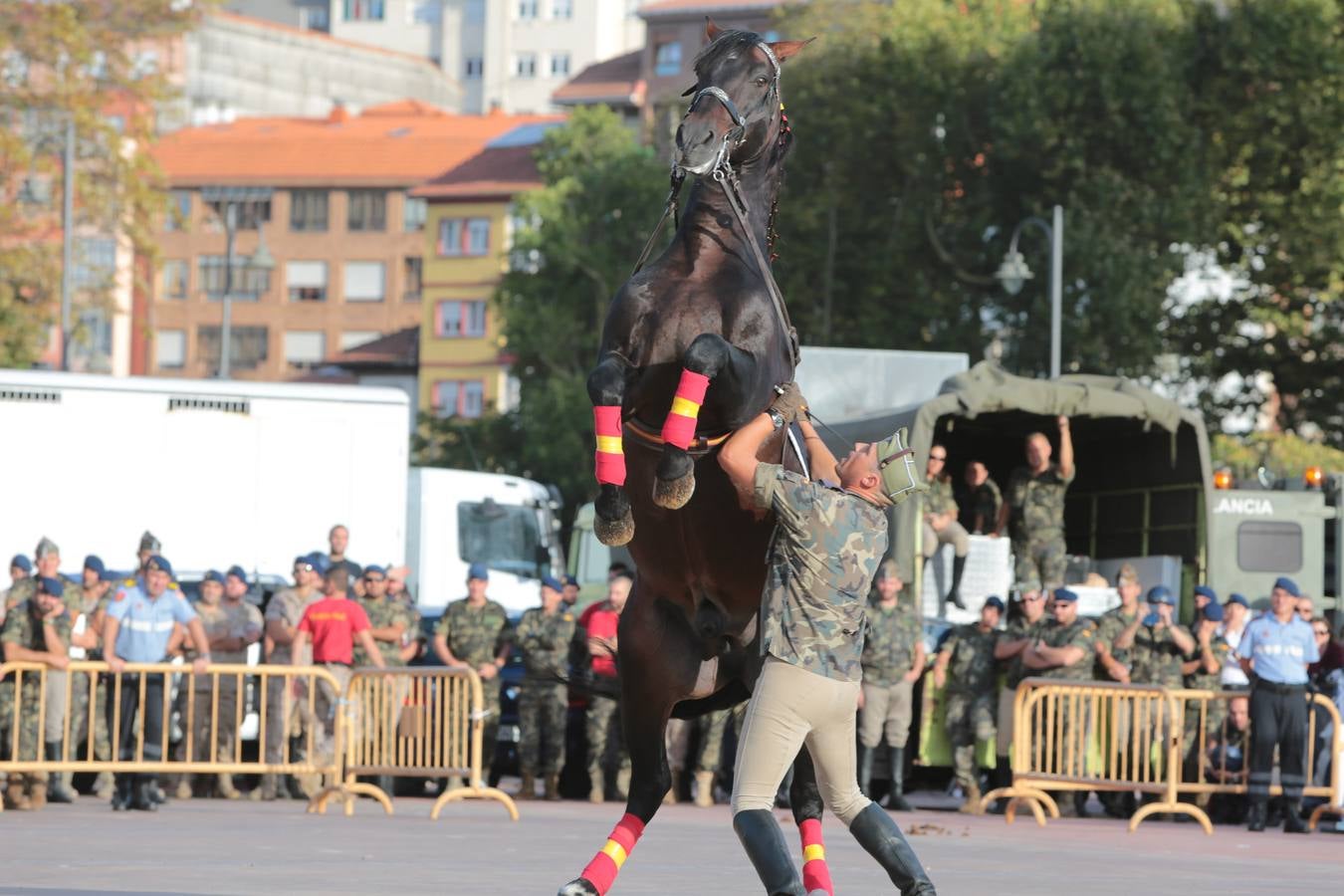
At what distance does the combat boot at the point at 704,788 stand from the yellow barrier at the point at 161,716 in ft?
10.1

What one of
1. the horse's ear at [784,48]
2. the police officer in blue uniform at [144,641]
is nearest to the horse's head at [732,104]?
the horse's ear at [784,48]

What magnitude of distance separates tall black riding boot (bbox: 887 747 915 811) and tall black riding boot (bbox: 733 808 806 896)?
11.4 metres

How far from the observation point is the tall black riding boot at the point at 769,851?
362 inches

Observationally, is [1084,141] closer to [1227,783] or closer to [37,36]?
[37,36]

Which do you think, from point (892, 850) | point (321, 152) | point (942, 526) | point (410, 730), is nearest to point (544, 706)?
point (410, 730)

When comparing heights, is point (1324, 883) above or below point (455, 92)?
below

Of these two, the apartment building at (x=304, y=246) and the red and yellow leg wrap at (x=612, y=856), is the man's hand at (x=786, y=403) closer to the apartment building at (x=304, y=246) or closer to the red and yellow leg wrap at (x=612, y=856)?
the red and yellow leg wrap at (x=612, y=856)

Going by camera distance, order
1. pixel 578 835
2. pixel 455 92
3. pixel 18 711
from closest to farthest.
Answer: pixel 578 835, pixel 18 711, pixel 455 92

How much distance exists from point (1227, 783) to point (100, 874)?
10.2m

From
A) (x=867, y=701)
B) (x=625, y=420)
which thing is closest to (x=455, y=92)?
(x=867, y=701)

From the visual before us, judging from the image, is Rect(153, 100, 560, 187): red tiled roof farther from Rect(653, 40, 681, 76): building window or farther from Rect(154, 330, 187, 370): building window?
Rect(154, 330, 187, 370): building window

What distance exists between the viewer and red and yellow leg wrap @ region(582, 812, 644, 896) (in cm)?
959

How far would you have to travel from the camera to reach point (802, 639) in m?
9.27

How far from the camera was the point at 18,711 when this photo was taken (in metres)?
18.5
